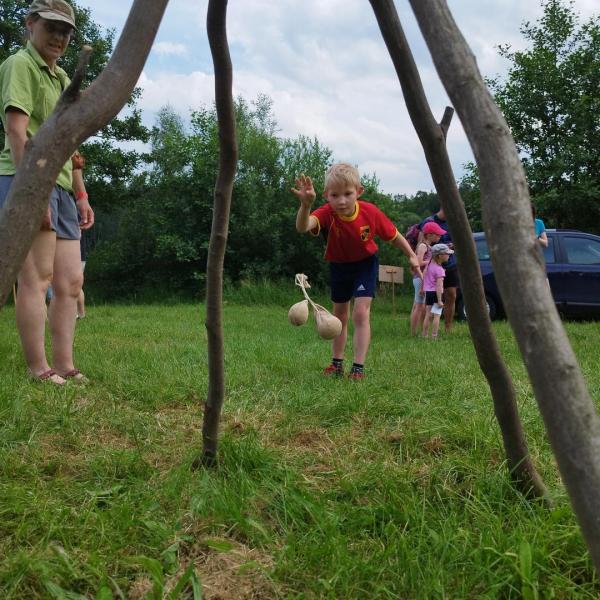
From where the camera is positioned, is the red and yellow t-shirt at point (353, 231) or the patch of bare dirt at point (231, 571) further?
the red and yellow t-shirt at point (353, 231)

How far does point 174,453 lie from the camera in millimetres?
2361

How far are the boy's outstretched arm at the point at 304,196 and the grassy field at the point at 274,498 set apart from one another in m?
1.04

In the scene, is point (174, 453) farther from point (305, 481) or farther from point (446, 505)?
point (446, 505)

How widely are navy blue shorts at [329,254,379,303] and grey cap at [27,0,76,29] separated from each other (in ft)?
7.48

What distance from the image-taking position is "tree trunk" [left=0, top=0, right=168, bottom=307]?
47.4 inches

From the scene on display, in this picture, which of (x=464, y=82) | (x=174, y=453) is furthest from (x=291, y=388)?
(x=464, y=82)

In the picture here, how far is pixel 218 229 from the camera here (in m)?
2.23

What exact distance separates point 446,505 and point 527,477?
26cm

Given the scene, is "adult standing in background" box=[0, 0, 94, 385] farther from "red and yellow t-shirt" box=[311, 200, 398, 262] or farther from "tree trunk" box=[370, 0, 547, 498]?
"tree trunk" box=[370, 0, 547, 498]

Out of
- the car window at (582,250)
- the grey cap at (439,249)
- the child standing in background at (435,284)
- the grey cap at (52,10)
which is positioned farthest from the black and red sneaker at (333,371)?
the car window at (582,250)

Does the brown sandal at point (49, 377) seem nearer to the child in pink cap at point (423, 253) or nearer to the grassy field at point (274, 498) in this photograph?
the grassy field at point (274, 498)

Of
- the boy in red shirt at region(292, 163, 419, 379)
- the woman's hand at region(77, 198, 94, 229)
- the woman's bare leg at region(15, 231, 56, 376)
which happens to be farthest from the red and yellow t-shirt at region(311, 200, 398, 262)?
the woman's bare leg at region(15, 231, 56, 376)

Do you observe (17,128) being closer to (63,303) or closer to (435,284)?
(63,303)

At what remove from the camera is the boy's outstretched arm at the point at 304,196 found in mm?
3178
